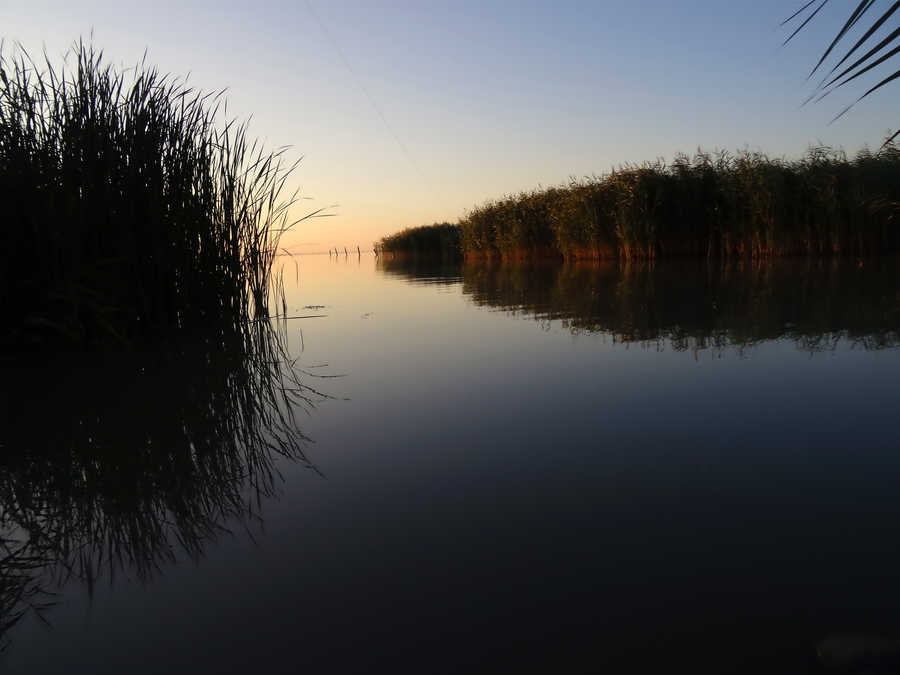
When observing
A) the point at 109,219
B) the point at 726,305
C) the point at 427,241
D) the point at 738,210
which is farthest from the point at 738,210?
the point at 427,241

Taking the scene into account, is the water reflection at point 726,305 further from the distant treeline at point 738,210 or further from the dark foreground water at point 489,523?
the distant treeline at point 738,210

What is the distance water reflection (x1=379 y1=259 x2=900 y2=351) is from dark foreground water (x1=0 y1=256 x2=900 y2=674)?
594 millimetres

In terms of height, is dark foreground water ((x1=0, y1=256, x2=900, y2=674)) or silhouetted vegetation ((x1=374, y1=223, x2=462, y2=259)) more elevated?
silhouetted vegetation ((x1=374, y1=223, x2=462, y2=259))

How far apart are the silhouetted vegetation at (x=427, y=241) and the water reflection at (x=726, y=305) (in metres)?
16.0

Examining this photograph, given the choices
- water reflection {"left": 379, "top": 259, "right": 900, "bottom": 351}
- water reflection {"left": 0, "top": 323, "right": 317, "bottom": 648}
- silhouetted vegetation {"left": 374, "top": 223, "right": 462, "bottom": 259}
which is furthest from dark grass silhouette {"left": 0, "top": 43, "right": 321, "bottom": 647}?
silhouetted vegetation {"left": 374, "top": 223, "right": 462, "bottom": 259}

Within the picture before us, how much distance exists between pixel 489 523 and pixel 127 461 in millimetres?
1377

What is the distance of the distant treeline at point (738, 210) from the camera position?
1159 centimetres

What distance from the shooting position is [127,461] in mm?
2061

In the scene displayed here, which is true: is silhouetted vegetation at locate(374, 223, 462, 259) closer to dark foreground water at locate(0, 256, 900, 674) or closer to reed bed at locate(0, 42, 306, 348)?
reed bed at locate(0, 42, 306, 348)

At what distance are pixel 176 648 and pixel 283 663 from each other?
22 centimetres

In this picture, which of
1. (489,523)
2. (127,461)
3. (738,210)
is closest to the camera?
(489,523)

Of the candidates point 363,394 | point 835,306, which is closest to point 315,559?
point 363,394

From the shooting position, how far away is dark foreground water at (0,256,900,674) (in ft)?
3.51

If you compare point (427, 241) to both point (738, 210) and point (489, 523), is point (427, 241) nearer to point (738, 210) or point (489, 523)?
point (738, 210)
